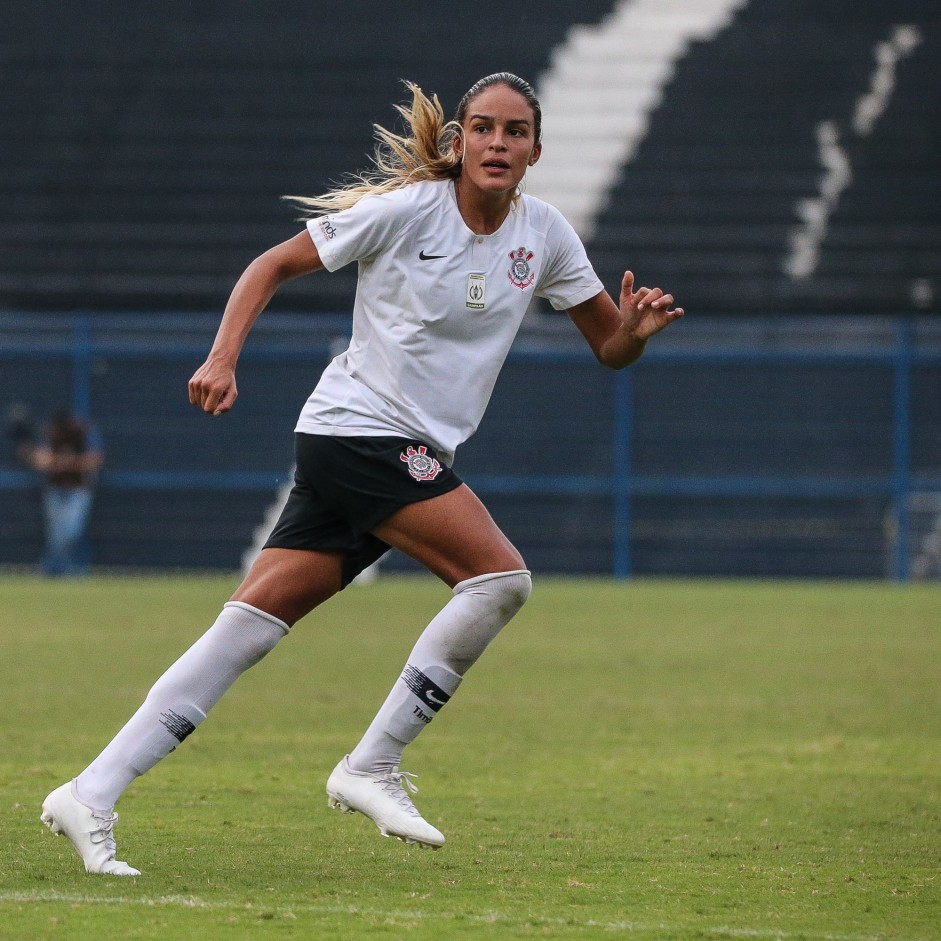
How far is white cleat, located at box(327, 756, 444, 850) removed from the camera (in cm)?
450

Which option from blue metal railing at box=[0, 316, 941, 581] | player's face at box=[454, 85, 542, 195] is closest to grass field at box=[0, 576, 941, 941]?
player's face at box=[454, 85, 542, 195]

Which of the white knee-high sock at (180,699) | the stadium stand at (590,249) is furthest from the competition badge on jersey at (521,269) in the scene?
the stadium stand at (590,249)

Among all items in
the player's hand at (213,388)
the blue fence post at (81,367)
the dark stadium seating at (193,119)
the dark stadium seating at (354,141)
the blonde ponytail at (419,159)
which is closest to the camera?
the player's hand at (213,388)

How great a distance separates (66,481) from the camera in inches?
746

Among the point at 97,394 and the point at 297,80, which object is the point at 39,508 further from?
the point at 297,80

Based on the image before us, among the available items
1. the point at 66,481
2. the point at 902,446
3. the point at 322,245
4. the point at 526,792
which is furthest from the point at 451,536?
the point at 902,446

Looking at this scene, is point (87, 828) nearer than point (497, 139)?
Yes

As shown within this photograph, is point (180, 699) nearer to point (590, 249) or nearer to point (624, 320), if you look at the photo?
point (624, 320)

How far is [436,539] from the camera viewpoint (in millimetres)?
4523

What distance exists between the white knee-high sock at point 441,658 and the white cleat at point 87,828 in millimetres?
655

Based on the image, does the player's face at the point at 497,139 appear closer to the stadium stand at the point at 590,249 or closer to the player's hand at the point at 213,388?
the player's hand at the point at 213,388

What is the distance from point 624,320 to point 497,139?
0.64 metres

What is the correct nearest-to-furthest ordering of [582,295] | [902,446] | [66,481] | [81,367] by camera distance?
[582,295] → [66,481] → [902,446] → [81,367]

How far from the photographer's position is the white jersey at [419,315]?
4.60 metres
